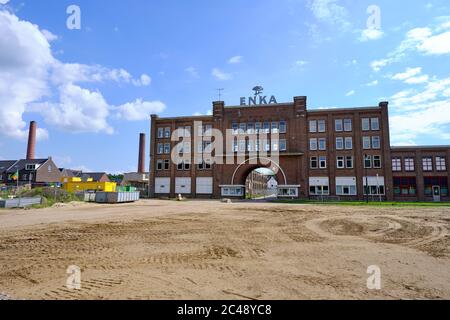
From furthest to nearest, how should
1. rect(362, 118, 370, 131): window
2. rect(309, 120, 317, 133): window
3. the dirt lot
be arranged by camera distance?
rect(309, 120, 317, 133): window → rect(362, 118, 370, 131): window → the dirt lot

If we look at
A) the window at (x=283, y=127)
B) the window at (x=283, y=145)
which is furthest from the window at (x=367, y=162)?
the window at (x=283, y=127)

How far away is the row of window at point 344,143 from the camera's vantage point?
1788 inches

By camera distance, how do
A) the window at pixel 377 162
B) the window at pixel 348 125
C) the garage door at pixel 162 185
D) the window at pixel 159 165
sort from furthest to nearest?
the window at pixel 159 165 < the garage door at pixel 162 185 < the window at pixel 348 125 < the window at pixel 377 162

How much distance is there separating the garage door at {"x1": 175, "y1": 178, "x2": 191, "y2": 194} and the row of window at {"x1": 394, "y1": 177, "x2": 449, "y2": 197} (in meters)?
35.6

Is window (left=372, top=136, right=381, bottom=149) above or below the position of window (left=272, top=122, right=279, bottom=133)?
below

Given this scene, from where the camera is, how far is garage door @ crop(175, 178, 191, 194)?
51.7 metres

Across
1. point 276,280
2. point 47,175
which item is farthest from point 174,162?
point 276,280

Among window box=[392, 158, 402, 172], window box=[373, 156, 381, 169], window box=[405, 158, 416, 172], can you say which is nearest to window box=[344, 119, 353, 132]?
window box=[373, 156, 381, 169]

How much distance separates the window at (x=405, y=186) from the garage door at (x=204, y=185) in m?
31.4

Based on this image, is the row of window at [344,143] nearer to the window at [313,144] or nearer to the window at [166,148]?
the window at [313,144]

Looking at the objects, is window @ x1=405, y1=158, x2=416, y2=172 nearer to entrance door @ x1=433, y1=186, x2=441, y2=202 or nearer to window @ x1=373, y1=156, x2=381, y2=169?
entrance door @ x1=433, y1=186, x2=441, y2=202

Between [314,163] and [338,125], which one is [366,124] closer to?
[338,125]

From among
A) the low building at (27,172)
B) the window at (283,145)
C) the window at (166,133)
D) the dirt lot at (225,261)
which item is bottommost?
the dirt lot at (225,261)
